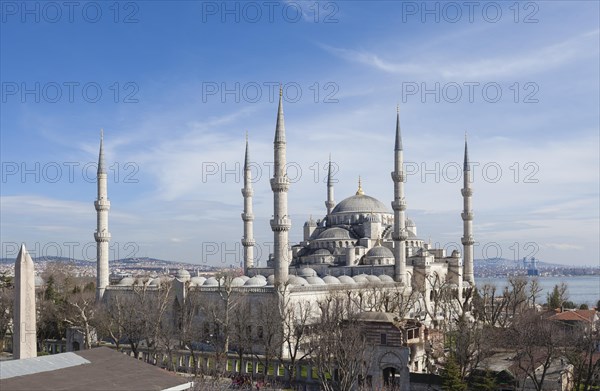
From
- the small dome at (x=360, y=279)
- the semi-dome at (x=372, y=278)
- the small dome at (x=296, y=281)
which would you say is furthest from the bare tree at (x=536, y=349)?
the small dome at (x=360, y=279)

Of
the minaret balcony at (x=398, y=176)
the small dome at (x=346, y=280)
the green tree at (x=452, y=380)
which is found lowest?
the green tree at (x=452, y=380)

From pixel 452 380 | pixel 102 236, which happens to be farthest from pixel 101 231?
pixel 452 380

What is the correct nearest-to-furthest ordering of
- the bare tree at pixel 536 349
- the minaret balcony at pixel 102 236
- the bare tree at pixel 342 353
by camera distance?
the bare tree at pixel 342 353 → the bare tree at pixel 536 349 → the minaret balcony at pixel 102 236

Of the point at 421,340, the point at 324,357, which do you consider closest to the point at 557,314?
the point at 421,340

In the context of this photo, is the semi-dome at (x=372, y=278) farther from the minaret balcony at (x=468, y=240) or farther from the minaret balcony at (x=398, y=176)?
the minaret balcony at (x=468, y=240)

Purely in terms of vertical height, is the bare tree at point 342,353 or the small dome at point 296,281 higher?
the small dome at point 296,281

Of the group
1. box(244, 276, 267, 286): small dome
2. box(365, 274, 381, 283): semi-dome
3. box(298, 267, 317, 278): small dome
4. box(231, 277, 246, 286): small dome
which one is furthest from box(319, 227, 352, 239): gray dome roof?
box(231, 277, 246, 286): small dome

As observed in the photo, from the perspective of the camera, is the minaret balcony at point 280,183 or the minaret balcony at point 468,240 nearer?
the minaret balcony at point 280,183

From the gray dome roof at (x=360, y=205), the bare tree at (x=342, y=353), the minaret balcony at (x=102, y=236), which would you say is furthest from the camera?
the gray dome roof at (x=360, y=205)
